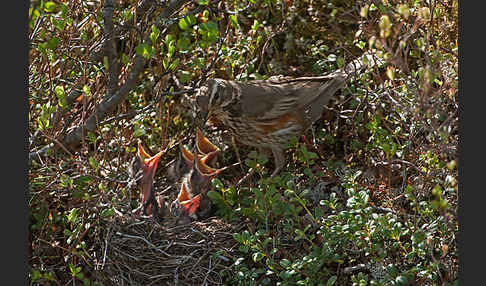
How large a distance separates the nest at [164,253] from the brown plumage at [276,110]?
0.64 meters

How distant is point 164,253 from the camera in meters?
4.16

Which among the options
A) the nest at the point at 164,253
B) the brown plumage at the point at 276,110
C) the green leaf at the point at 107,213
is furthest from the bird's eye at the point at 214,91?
the green leaf at the point at 107,213

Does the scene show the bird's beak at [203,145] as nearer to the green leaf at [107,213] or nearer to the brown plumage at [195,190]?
the brown plumage at [195,190]

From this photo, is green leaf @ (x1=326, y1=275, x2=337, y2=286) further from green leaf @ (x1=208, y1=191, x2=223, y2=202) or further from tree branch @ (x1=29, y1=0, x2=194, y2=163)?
tree branch @ (x1=29, y1=0, x2=194, y2=163)

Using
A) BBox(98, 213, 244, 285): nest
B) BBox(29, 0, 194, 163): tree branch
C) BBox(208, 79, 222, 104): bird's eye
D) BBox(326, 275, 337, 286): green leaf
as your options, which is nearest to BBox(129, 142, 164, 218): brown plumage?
BBox(98, 213, 244, 285): nest

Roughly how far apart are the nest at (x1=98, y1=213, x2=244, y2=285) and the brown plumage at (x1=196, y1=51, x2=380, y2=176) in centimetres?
64

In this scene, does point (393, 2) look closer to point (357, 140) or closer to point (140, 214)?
point (357, 140)

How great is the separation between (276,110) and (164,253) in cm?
117

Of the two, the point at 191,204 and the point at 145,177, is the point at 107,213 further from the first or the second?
the point at 191,204

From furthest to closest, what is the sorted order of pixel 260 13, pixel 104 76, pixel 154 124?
pixel 260 13
pixel 154 124
pixel 104 76

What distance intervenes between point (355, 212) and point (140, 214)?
1.38 metres

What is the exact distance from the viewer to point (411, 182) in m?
4.25

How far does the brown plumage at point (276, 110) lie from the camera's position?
4.62 metres

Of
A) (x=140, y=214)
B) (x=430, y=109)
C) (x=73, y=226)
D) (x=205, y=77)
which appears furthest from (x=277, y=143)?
(x=430, y=109)
